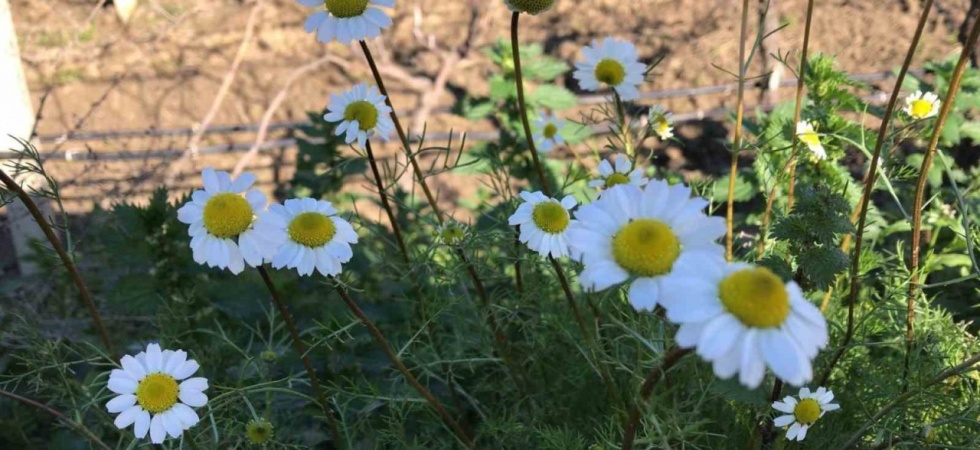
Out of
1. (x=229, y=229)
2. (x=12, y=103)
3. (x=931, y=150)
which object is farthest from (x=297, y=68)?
(x=931, y=150)

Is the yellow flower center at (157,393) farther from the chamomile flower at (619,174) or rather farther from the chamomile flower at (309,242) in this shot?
the chamomile flower at (619,174)

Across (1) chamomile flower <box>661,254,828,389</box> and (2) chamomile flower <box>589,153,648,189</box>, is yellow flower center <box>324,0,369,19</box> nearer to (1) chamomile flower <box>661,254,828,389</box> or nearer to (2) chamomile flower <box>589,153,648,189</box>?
(2) chamomile flower <box>589,153,648,189</box>

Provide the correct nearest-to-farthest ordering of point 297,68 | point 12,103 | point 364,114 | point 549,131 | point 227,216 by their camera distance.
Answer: point 227,216
point 364,114
point 549,131
point 12,103
point 297,68

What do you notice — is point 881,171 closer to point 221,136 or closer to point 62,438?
point 62,438

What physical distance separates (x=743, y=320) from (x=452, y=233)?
0.82 m

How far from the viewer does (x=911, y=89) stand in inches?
95.3

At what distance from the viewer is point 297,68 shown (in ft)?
13.6

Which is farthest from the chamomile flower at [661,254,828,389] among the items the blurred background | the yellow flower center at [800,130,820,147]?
the blurred background

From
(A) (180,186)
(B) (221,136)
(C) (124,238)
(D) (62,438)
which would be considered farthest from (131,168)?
(D) (62,438)

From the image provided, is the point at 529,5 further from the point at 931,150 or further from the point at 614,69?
the point at 931,150

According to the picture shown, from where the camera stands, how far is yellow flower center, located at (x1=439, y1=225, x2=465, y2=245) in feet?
4.70

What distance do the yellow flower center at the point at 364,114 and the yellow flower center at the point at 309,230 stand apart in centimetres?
31

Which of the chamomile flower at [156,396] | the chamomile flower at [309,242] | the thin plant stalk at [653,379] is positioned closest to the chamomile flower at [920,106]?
the thin plant stalk at [653,379]

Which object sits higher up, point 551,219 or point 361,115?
point 361,115
